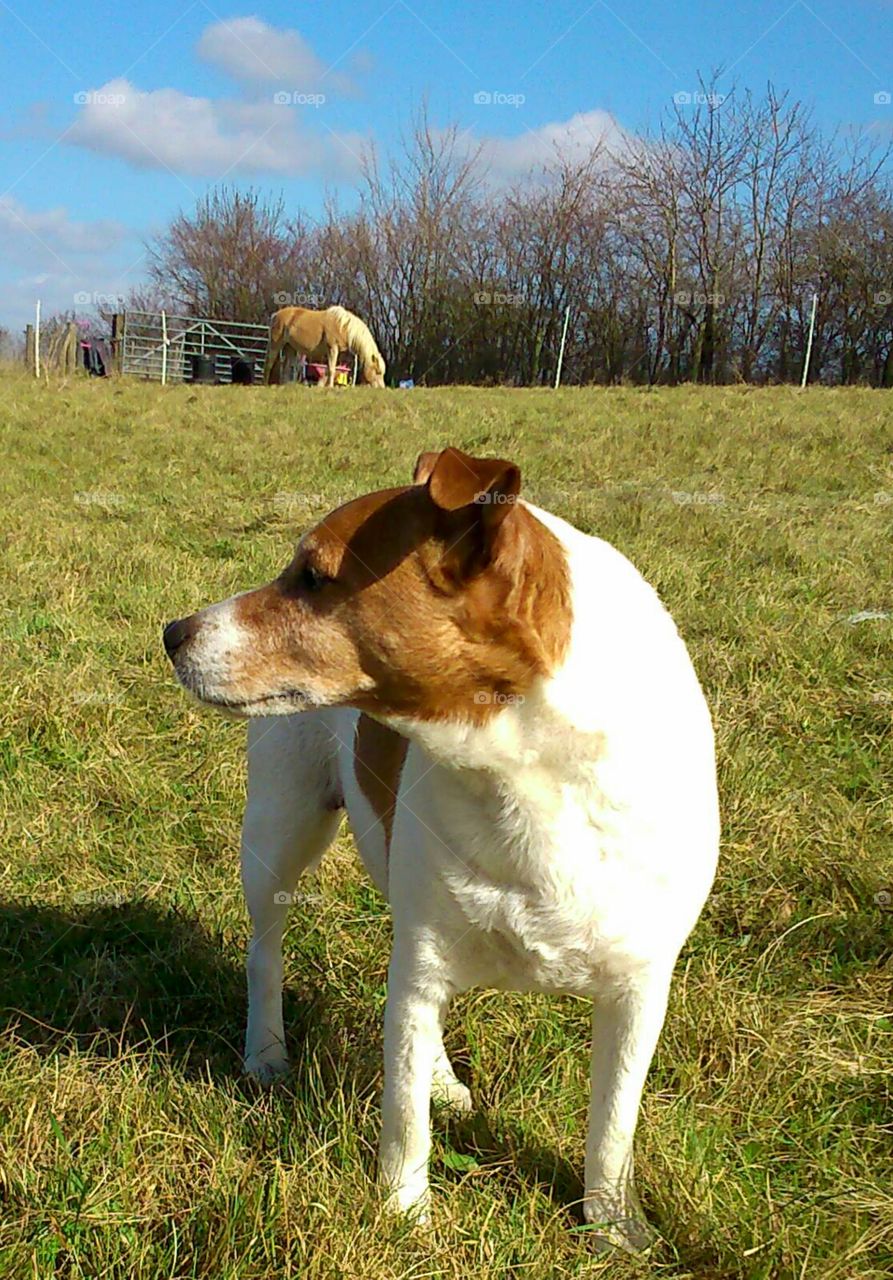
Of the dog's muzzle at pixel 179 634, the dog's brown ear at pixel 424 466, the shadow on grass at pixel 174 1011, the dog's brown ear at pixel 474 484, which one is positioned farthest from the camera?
the shadow on grass at pixel 174 1011

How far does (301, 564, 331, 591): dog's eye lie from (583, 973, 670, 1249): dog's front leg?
104 centimetres

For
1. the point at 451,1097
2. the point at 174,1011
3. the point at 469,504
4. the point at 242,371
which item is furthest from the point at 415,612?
the point at 242,371

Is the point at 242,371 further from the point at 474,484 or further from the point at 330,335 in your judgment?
the point at 474,484

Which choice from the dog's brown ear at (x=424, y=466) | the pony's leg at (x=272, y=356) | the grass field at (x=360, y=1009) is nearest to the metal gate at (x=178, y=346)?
the pony's leg at (x=272, y=356)

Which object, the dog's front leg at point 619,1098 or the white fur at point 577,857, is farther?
the dog's front leg at point 619,1098

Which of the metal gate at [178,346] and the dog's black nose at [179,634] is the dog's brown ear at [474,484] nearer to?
the dog's black nose at [179,634]

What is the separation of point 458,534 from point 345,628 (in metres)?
0.29

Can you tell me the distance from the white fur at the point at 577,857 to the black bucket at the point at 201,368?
90.9ft

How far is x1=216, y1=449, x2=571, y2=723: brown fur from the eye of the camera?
2.14 metres

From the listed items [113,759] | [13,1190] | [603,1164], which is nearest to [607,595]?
[603,1164]

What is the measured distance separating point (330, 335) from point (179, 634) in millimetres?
21982

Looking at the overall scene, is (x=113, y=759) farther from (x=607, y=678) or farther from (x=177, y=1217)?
(x=607, y=678)

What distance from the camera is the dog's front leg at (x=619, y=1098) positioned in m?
2.39

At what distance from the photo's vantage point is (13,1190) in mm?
2508
